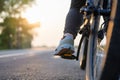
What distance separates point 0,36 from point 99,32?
61190 millimetres

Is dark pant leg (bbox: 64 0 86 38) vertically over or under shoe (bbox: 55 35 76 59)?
over

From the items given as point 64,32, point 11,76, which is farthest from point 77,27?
point 11,76

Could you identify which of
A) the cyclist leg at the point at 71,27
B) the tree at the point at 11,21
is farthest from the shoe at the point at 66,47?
the tree at the point at 11,21

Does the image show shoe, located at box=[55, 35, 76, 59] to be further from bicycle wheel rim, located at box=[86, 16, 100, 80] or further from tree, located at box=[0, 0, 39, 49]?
tree, located at box=[0, 0, 39, 49]

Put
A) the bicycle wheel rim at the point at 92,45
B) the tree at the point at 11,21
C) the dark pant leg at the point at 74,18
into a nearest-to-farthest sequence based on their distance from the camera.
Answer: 1. the bicycle wheel rim at the point at 92,45
2. the dark pant leg at the point at 74,18
3. the tree at the point at 11,21

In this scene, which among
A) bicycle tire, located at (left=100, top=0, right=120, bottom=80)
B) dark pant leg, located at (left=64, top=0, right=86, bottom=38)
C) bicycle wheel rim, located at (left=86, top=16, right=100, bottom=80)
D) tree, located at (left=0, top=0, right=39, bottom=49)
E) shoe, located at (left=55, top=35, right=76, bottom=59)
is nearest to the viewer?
bicycle tire, located at (left=100, top=0, right=120, bottom=80)

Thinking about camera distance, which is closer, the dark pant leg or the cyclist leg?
the cyclist leg

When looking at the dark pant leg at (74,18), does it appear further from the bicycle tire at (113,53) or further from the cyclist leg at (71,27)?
the bicycle tire at (113,53)

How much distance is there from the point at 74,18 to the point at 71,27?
85mm

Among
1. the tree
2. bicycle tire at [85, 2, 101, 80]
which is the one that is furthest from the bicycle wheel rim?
the tree

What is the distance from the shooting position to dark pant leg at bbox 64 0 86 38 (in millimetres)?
4367

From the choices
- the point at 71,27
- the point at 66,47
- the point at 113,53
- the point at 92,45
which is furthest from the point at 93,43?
the point at 113,53

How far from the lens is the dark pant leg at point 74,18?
437cm

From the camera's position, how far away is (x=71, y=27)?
4367mm
